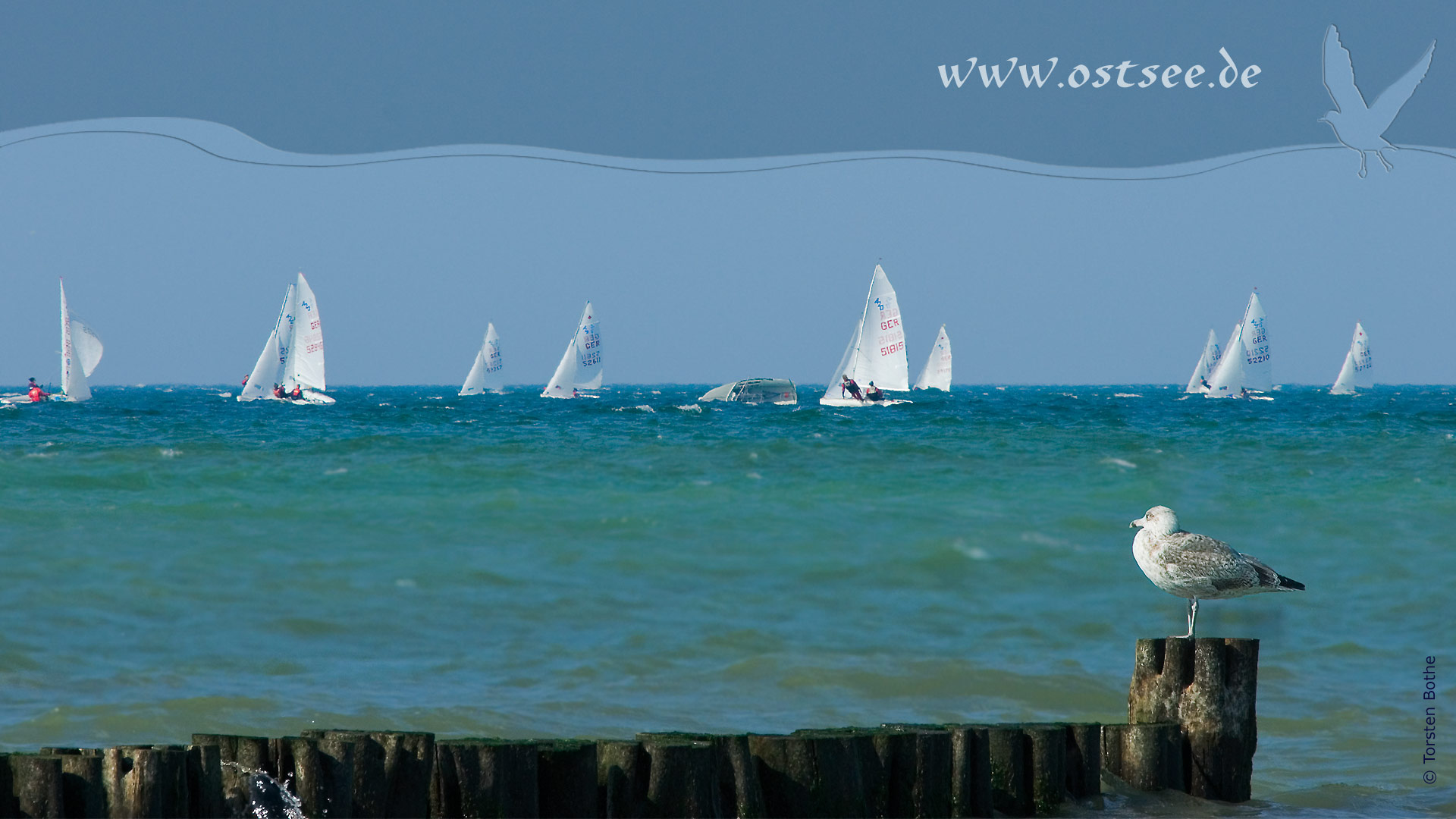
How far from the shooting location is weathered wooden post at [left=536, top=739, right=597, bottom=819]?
500 cm

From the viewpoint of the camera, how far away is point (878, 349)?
50.6m

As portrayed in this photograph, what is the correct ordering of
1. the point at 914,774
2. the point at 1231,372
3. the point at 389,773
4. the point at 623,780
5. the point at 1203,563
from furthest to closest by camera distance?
the point at 1231,372, the point at 1203,563, the point at 914,774, the point at 623,780, the point at 389,773

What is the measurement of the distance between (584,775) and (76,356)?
68.8 metres

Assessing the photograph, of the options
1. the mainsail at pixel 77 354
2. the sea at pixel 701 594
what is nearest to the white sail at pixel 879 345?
the sea at pixel 701 594

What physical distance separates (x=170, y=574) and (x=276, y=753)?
29.4ft

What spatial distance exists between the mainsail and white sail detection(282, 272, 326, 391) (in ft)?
30.4

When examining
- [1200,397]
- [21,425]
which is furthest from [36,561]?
[1200,397]

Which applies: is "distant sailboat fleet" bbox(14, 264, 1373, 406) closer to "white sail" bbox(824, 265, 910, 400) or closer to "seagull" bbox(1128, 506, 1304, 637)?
"white sail" bbox(824, 265, 910, 400)

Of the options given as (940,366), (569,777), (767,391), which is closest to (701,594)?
(569,777)

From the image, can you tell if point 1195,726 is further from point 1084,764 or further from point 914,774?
point 914,774

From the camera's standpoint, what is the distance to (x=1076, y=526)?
16.5 meters

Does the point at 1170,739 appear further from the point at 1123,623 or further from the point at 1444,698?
the point at 1123,623

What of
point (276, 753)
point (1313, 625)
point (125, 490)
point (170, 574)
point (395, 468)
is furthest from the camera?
point (395, 468)

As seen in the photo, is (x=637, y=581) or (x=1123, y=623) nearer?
(x=1123, y=623)
